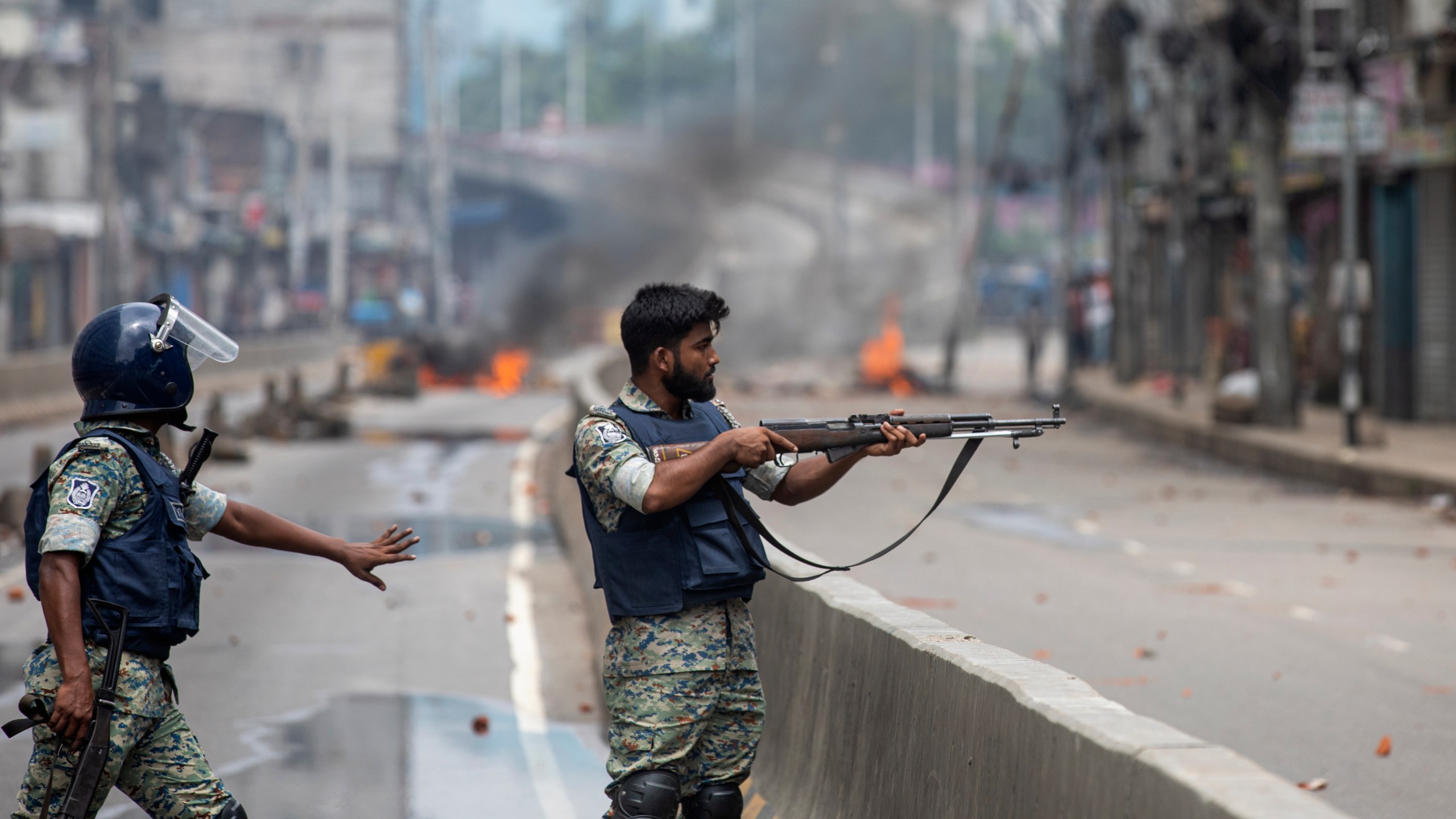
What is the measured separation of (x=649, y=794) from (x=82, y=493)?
1.55 meters

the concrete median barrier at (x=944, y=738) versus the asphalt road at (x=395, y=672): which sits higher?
the concrete median barrier at (x=944, y=738)

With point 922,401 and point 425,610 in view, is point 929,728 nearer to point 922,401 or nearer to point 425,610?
point 425,610

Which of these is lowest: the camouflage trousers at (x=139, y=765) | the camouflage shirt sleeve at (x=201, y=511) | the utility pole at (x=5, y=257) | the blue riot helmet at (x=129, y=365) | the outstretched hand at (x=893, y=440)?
the camouflage trousers at (x=139, y=765)

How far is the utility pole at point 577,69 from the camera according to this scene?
489ft

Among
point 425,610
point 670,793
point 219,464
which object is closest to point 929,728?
point 670,793

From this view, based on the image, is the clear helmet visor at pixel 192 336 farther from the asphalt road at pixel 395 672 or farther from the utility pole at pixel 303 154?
the utility pole at pixel 303 154

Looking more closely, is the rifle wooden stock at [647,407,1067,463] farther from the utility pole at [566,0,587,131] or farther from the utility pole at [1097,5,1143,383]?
the utility pole at [566,0,587,131]

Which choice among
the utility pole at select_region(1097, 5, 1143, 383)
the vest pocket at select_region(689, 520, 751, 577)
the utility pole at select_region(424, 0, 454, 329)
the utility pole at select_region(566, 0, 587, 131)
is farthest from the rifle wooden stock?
the utility pole at select_region(566, 0, 587, 131)

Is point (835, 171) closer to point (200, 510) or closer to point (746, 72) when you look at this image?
point (746, 72)

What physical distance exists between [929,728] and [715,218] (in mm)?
83647

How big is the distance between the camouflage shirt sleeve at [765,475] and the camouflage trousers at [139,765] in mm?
1598

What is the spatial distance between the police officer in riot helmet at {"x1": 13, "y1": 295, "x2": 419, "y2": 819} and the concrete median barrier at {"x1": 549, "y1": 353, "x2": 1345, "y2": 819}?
1804 millimetres

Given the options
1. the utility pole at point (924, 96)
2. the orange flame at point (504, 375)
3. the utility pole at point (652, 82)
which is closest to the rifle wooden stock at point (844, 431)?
the orange flame at point (504, 375)

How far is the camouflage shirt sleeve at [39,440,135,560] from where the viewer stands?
14.3 feet
